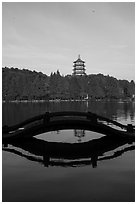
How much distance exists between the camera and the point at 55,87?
10231cm

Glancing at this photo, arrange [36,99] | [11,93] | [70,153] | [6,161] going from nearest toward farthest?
[6,161], [70,153], [11,93], [36,99]

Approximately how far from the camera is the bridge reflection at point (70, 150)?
8.96 metres

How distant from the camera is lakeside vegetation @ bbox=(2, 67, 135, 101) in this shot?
322 ft

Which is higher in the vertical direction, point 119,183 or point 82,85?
point 82,85

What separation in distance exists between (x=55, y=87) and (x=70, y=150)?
92176 millimetres

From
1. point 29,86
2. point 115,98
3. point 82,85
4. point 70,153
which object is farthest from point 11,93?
point 70,153

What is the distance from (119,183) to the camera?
21.7 ft

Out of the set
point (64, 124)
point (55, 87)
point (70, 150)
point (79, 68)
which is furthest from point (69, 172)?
point (79, 68)

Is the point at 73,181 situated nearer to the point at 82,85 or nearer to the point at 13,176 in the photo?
the point at 13,176

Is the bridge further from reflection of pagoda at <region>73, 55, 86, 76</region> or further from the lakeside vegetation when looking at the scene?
reflection of pagoda at <region>73, 55, 86, 76</region>

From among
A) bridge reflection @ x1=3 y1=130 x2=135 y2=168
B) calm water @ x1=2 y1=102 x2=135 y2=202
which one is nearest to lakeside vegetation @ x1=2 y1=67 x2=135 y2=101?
bridge reflection @ x1=3 y1=130 x2=135 y2=168

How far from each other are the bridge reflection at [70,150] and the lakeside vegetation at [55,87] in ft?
280

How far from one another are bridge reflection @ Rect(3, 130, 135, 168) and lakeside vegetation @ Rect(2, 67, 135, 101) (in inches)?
3359

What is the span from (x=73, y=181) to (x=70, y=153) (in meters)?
Result: 3.36
